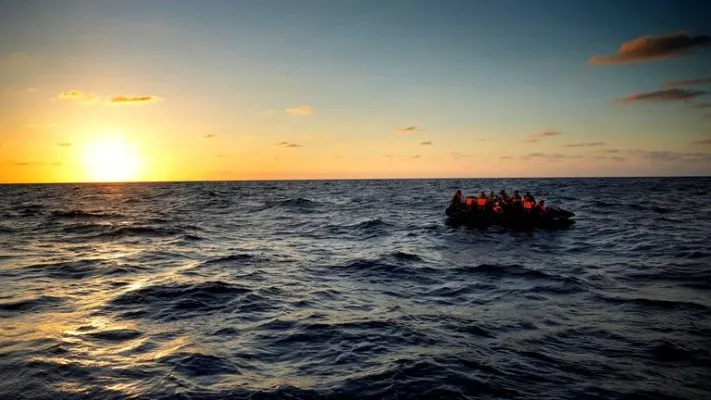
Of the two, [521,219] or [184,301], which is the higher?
[521,219]

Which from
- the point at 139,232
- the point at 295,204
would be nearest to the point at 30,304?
the point at 139,232

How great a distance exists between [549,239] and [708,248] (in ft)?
24.1

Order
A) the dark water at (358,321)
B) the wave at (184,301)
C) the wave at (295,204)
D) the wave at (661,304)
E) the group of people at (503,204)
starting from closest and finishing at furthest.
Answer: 1. the dark water at (358,321)
2. the wave at (661,304)
3. the wave at (184,301)
4. the group of people at (503,204)
5. the wave at (295,204)

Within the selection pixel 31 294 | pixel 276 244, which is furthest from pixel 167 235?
pixel 31 294

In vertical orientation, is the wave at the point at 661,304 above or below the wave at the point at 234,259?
below

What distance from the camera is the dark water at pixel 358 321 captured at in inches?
295

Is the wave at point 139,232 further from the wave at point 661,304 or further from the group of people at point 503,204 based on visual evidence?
the wave at point 661,304

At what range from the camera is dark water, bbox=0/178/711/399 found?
7.50 metres

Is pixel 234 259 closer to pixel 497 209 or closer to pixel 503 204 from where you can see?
pixel 497 209

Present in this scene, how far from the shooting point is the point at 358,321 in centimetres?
1098

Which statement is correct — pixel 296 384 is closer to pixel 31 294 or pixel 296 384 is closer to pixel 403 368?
pixel 403 368

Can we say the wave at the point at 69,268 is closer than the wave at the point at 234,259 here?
Yes

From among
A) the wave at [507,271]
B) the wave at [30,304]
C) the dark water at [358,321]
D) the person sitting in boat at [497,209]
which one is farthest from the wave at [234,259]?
the person sitting in boat at [497,209]

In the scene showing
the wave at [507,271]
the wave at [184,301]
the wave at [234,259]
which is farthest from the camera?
the wave at [234,259]
